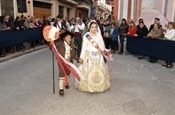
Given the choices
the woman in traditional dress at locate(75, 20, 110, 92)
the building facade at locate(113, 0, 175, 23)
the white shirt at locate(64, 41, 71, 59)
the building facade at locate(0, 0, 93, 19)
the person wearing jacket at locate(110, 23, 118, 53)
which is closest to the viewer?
the white shirt at locate(64, 41, 71, 59)

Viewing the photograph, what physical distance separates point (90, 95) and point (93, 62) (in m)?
0.72

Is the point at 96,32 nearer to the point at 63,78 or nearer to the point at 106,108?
the point at 63,78

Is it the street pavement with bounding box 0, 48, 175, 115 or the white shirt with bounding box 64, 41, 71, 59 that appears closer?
the street pavement with bounding box 0, 48, 175, 115

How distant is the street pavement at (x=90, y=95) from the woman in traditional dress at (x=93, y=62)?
205mm

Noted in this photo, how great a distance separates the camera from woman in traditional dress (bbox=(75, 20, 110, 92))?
5.09 metres

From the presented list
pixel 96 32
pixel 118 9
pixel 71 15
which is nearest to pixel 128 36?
pixel 96 32

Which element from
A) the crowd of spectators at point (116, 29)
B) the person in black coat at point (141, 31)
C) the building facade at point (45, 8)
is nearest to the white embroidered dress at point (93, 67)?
the crowd of spectators at point (116, 29)

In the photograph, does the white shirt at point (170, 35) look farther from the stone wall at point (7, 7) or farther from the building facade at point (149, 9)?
the stone wall at point (7, 7)

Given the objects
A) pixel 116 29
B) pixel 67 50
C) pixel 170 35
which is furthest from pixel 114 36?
pixel 67 50

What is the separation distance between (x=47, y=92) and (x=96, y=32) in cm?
171

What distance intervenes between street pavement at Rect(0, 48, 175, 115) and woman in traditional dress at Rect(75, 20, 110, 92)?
21cm

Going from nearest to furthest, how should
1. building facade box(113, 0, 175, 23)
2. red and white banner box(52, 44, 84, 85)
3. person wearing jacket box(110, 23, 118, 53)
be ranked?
red and white banner box(52, 44, 84, 85)
person wearing jacket box(110, 23, 118, 53)
building facade box(113, 0, 175, 23)

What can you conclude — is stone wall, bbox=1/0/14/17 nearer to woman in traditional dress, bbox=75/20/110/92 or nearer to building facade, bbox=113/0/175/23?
building facade, bbox=113/0/175/23

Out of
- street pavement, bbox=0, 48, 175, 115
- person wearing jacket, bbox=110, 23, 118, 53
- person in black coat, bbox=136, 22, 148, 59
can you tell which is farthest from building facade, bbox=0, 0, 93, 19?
person in black coat, bbox=136, 22, 148, 59
